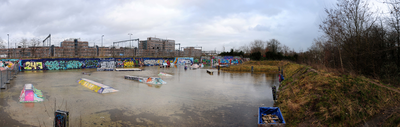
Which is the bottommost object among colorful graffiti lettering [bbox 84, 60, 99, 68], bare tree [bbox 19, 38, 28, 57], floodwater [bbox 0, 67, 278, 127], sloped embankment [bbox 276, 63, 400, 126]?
floodwater [bbox 0, 67, 278, 127]

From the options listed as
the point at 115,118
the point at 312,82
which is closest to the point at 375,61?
the point at 312,82

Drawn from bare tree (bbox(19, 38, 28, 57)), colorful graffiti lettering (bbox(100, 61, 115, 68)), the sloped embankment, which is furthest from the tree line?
bare tree (bbox(19, 38, 28, 57))

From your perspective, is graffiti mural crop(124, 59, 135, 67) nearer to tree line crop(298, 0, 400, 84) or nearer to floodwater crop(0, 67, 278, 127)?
floodwater crop(0, 67, 278, 127)

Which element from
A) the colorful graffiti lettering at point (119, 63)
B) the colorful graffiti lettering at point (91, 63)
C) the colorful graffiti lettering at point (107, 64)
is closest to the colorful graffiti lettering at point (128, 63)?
the colorful graffiti lettering at point (119, 63)

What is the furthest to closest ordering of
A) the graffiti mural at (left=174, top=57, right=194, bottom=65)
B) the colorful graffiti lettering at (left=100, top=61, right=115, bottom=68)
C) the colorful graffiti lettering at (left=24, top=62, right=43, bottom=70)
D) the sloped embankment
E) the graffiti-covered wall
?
the graffiti mural at (left=174, top=57, right=194, bottom=65) < the colorful graffiti lettering at (left=100, top=61, right=115, bottom=68) < the graffiti-covered wall < the colorful graffiti lettering at (left=24, top=62, right=43, bottom=70) < the sloped embankment

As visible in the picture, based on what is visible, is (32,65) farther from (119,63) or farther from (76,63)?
(119,63)

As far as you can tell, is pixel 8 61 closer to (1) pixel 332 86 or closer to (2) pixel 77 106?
(2) pixel 77 106

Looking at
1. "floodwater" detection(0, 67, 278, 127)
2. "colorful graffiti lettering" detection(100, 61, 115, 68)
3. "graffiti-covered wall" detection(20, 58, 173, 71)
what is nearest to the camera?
"floodwater" detection(0, 67, 278, 127)

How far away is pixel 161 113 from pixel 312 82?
8.94 meters

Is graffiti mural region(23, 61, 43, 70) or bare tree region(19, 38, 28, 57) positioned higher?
bare tree region(19, 38, 28, 57)

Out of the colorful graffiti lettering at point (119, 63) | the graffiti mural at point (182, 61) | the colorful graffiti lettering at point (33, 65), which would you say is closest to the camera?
the colorful graffiti lettering at point (33, 65)

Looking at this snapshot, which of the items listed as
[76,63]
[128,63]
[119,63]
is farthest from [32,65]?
[128,63]

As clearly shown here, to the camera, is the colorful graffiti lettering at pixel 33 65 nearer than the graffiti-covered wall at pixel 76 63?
Yes

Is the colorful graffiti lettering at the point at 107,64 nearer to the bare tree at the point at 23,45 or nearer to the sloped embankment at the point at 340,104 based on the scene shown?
the bare tree at the point at 23,45
